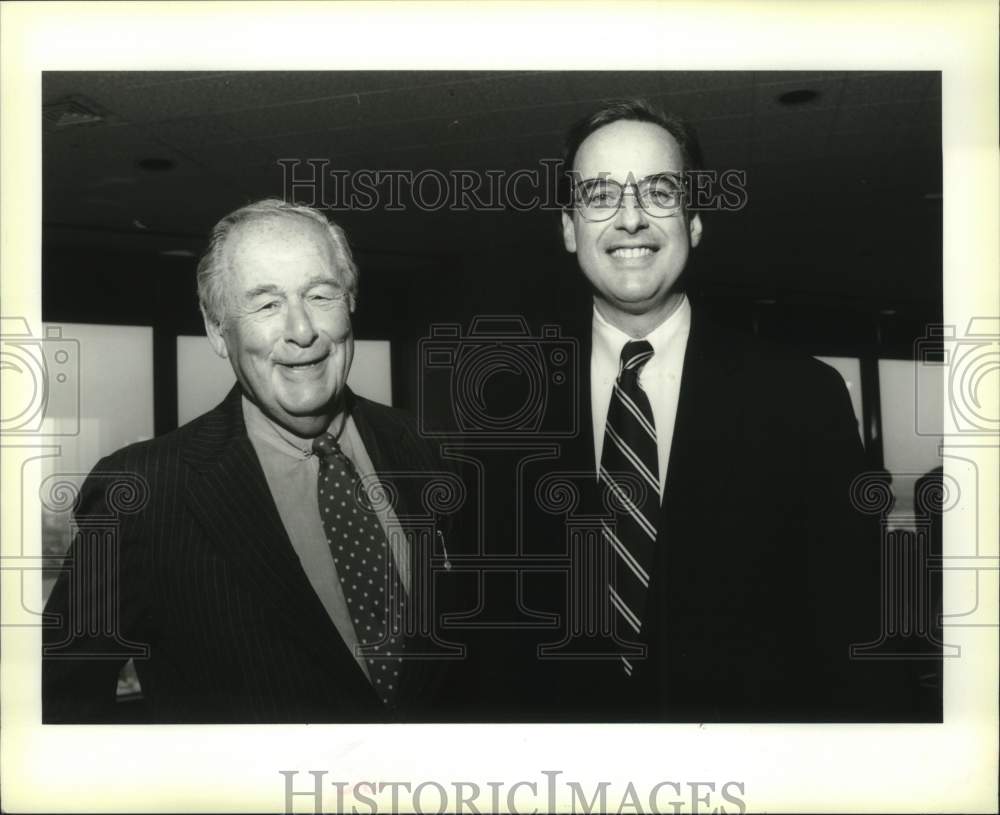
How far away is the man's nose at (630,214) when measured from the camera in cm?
327

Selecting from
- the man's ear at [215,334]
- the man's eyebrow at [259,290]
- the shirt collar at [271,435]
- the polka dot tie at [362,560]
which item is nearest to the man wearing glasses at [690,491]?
the polka dot tie at [362,560]

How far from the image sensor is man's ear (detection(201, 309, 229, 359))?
3.29m

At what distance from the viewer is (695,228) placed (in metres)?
3.30

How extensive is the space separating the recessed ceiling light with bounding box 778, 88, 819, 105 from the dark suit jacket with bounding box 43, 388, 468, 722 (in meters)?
1.51

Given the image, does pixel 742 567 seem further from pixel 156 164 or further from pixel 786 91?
pixel 156 164

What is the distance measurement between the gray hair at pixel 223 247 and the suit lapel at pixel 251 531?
0.28m

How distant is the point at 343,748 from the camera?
3.33 metres

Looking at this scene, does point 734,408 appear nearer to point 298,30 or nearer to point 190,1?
point 298,30

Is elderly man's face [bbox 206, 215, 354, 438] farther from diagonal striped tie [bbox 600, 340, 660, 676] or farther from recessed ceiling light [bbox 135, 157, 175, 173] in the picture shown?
diagonal striped tie [bbox 600, 340, 660, 676]
